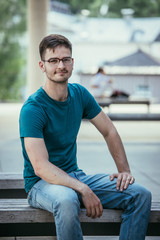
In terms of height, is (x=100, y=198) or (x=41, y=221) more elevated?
(x=100, y=198)

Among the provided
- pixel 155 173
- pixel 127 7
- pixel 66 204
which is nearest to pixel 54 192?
pixel 66 204

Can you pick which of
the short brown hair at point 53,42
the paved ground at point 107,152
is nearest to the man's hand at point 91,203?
the short brown hair at point 53,42

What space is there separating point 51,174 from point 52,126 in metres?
0.36

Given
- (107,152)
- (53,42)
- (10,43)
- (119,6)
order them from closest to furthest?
(53,42) < (107,152) < (10,43) < (119,6)

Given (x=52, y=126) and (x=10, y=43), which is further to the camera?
(x=10, y=43)

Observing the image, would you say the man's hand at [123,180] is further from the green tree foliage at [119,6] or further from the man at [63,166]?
the green tree foliage at [119,6]

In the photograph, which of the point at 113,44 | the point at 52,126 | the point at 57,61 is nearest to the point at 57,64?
the point at 57,61

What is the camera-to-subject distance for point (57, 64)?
11.4 feet

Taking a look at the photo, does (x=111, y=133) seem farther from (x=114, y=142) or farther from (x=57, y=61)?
(x=57, y=61)

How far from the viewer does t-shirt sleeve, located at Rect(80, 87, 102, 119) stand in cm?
373

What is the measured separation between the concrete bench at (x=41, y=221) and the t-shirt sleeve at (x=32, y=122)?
0.52 metres

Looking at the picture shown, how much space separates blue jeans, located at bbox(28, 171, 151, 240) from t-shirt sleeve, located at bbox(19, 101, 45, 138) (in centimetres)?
36

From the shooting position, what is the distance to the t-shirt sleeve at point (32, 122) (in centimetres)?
329

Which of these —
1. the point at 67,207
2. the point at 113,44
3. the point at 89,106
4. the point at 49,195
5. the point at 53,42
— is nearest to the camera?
the point at 67,207
